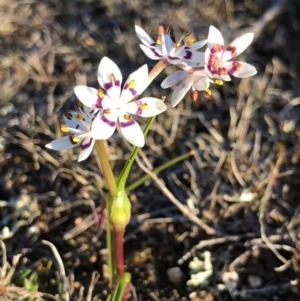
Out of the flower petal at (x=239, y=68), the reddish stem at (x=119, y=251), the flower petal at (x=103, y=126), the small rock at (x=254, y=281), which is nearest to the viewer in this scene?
the flower petal at (x=103, y=126)

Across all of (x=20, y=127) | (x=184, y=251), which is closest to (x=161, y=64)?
(x=184, y=251)

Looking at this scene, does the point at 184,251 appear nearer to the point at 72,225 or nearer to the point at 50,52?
the point at 72,225

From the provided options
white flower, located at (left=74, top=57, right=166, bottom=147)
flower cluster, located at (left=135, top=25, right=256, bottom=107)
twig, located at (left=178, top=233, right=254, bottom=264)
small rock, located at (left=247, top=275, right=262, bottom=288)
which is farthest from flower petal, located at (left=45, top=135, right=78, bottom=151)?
→ small rock, located at (left=247, top=275, right=262, bottom=288)

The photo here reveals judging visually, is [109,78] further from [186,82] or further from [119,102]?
[186,82]

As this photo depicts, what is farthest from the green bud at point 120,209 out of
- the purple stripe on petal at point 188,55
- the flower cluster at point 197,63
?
the purple stripe on petal at point 188,55

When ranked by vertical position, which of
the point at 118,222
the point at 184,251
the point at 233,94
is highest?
the point at 118,222

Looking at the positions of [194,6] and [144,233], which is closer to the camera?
[144,233]

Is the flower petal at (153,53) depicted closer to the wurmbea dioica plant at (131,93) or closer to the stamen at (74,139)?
the wurmbea dioica plant at (131,93)
